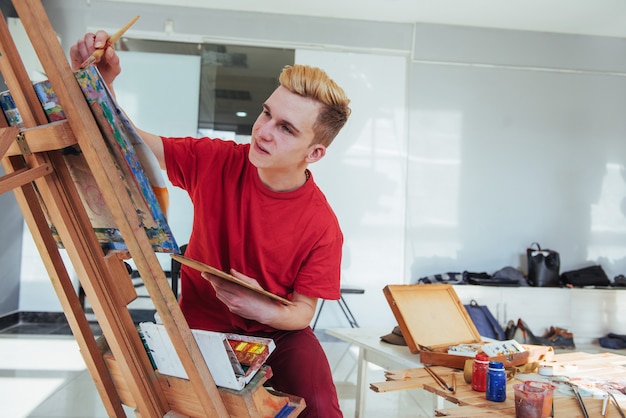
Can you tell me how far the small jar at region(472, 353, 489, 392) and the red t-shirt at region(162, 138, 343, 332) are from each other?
49 centimetres

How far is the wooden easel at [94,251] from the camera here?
3.05 feet

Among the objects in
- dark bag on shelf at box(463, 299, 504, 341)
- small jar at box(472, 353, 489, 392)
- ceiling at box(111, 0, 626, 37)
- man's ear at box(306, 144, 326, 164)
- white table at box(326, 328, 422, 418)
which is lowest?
dark bag on shelf at box(463, 299, 504, 341)

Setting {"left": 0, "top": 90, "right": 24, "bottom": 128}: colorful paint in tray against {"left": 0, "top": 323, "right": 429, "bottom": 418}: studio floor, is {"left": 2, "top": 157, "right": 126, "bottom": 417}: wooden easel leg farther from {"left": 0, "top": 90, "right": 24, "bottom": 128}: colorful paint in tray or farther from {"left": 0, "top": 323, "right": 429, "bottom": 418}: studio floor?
{"left": 0, "top": 323, "right": 429, "bottom": 418}: studio floor

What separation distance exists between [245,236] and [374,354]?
108cm

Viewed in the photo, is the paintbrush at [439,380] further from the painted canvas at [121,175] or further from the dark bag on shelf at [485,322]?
the dark bag on shelf at [485,322]

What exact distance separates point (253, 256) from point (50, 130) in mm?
753

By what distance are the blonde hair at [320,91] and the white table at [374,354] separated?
0.96 meters

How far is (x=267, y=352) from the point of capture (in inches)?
44.2

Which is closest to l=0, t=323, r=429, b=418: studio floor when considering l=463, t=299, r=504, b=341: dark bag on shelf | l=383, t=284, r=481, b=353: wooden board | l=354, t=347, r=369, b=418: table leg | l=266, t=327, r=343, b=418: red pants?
l=354, t=347, r=369, b=418: table leg

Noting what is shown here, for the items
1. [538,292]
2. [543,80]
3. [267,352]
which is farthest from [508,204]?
[267,352]

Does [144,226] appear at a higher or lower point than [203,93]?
lower

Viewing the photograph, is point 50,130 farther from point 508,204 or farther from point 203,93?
point 508,204

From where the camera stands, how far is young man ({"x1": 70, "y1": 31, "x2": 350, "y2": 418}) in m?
1.52

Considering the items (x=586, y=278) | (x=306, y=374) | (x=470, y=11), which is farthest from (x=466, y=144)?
(x=306, y=374)
